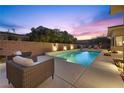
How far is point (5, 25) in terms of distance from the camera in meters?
6.81

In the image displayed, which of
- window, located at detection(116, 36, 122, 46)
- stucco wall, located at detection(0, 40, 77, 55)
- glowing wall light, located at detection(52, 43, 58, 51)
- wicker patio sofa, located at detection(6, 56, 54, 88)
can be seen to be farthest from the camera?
glowing wall light, located at detection(52, 43, 58, 51)

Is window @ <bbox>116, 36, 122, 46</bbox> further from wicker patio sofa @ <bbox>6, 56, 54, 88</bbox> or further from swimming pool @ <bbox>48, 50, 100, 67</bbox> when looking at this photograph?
wicker patio sofa @ <bbox>6, 56, 54, 88</bbox>

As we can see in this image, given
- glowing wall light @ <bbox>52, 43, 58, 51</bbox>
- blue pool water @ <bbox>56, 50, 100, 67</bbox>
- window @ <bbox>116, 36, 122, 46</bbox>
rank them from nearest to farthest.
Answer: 1. blue pool water @ <bbox>56, 50, 100, 67</bbox>
2. window @ <bbox>116, 36, 122, 46</bbox>
3. glowing wall light @ <bbox>52, 43, 58, 51</bbox>

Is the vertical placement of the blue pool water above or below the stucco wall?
below

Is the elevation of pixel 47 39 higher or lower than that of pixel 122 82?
higher

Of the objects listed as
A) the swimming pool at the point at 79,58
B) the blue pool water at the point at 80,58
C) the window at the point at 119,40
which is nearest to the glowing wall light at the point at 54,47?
the swimming pool at the point at 79,58

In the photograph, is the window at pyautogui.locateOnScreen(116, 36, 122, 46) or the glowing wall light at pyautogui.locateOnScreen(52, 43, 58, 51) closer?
the window at pyautogui.locateOnScreen(116, 36, 122, 46)

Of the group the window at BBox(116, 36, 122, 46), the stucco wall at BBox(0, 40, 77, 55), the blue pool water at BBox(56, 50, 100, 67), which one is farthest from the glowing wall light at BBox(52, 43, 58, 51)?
the window at BBox(116, 36, 122, 46)

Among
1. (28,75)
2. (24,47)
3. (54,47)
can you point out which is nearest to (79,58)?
(54,47)
